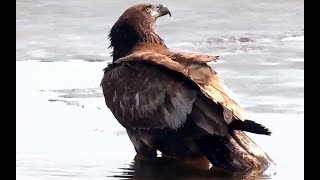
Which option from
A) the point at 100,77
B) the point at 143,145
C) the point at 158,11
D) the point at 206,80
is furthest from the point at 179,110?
the point at 100,77

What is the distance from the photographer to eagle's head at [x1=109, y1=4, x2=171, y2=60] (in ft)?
31.7

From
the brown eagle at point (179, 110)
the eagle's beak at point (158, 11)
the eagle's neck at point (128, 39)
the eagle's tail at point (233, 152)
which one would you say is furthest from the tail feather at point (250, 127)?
the eagle's beak at point (158, 11)

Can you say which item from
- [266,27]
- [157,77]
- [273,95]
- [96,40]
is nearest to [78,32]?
[96,40]

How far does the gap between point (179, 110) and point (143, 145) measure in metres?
0.66

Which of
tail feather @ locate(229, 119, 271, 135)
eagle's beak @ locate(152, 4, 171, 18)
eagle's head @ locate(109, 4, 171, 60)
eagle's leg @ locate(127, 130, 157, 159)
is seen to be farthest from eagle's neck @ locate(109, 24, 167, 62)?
tail feather @ locate(229, 119, 271, 135)

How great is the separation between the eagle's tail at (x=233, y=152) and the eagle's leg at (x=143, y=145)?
1.76ft

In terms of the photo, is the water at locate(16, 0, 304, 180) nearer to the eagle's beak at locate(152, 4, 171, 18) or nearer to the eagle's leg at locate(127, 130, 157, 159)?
the eagle's leg at locate(127, 130, 157, 159)

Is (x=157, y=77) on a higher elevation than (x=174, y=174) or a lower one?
higher

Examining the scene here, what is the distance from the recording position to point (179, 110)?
8.38m

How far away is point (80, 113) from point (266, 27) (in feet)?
17.4

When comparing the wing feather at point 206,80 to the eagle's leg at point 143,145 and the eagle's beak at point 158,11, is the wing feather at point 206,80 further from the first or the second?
the eagle's beak at point 158,11

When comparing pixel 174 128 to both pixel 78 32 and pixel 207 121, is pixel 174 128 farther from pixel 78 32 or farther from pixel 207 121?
pixel 78 32

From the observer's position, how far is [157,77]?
8.59 meters

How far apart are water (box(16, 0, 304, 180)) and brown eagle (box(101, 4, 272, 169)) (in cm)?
16
